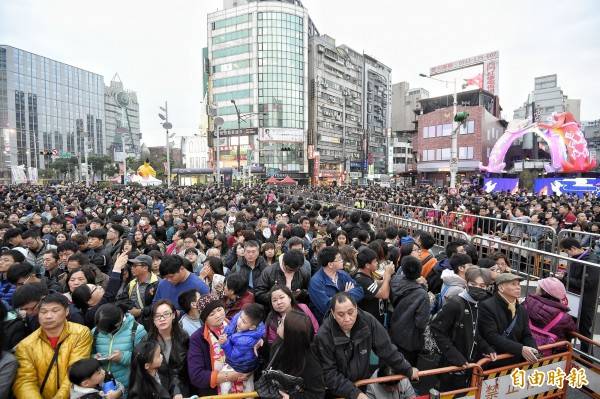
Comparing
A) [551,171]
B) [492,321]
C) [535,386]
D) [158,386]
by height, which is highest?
[551,171]


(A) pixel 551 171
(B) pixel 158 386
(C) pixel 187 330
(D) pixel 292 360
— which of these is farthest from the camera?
(A) pixel 551 171

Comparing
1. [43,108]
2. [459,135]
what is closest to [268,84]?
[459,135]

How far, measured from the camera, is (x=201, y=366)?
282cm

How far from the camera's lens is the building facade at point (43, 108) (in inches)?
3049

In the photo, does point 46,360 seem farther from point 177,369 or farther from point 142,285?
point 142,285

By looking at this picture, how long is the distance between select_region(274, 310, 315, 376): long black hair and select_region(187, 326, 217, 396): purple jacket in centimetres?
70

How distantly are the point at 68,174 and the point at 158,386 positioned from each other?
8546 centimetres

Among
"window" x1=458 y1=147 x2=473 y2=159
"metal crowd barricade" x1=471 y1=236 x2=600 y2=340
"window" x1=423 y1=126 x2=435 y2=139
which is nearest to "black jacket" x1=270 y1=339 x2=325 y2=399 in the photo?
"metal crowd barricade" x1=471 y1=236 x2=600 y2=340

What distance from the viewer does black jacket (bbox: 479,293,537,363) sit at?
11.1 feet

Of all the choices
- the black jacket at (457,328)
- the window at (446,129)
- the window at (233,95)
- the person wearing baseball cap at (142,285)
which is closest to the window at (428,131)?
the window at (446,129)

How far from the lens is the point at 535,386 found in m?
3.51

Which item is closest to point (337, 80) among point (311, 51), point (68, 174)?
point (311, 51)

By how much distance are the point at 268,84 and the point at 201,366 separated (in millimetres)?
61938

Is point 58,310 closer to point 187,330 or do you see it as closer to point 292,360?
point 187,330
